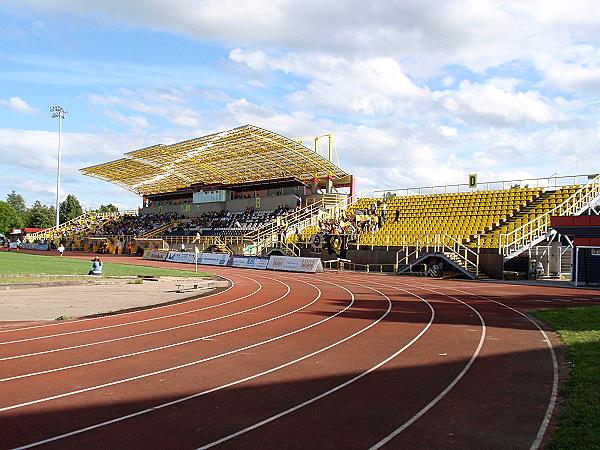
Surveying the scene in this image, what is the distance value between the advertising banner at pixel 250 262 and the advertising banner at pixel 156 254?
1142 centimetres

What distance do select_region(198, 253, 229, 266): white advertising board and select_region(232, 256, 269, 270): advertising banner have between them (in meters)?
1.34

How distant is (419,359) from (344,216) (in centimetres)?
3885

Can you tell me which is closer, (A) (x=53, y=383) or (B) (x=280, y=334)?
(A) (x=53, y=383)

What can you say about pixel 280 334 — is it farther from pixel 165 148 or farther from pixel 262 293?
pixel 165 148

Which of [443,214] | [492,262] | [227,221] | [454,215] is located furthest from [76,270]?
[227,221]

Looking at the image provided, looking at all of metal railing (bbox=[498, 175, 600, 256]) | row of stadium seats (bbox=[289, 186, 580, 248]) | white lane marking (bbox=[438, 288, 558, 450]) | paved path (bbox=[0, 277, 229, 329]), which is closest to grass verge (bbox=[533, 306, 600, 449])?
white lane marking (bbox=[438, 288, 558, 450])

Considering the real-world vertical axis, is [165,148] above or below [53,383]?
above

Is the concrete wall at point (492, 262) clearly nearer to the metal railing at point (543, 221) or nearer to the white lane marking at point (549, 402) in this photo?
the metal railing at point (543, 221)

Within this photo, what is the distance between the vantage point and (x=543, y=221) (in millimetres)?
33812

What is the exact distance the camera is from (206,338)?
1230cm

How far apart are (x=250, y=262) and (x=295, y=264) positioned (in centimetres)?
541

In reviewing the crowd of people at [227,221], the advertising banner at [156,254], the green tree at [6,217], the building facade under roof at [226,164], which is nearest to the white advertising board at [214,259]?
the advertising banner at [156,254]

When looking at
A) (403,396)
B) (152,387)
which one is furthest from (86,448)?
(403,396)

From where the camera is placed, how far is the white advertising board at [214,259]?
149ft
